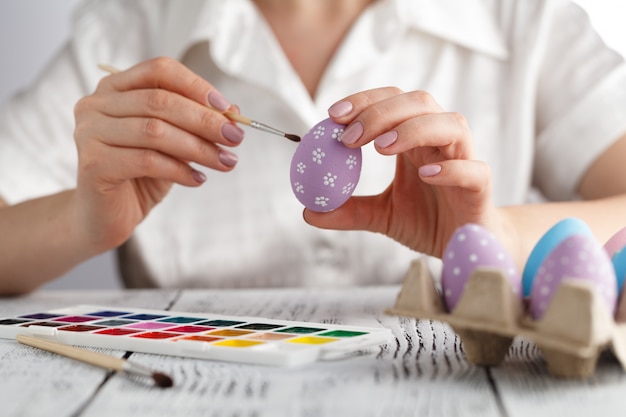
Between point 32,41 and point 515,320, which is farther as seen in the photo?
point 32,41

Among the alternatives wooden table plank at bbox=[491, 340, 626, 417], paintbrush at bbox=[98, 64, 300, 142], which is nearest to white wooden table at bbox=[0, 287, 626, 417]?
wooden table plank at bbox=[491, 340, 626, 417]

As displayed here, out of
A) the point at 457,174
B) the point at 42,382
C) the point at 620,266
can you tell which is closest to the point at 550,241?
the point at 620,266

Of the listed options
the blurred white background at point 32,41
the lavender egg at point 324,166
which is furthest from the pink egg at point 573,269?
the blurred white background at point 32,41

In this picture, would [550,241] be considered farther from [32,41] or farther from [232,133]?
[32,41]

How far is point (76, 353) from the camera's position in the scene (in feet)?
2.18

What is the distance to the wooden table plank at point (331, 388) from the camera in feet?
1.72

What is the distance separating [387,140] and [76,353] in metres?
0.33

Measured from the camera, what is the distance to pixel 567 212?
→ 0.99 meters

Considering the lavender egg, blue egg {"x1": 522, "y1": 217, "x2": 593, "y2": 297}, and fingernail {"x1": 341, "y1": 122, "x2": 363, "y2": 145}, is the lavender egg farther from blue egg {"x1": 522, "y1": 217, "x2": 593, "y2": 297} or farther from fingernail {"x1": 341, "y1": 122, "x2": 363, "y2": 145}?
blue egg {"x1": 522, "y1": 217, "x2": 593, "y2": 297}

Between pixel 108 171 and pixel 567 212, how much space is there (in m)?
0.57

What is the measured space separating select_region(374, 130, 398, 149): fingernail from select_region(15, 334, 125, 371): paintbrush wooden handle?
300 millimetres

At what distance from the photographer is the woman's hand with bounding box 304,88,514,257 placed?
2.42 ft

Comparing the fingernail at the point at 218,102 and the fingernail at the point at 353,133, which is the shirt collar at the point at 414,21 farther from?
the fingernail at the point at 353,133

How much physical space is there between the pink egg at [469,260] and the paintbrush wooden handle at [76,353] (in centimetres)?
26
